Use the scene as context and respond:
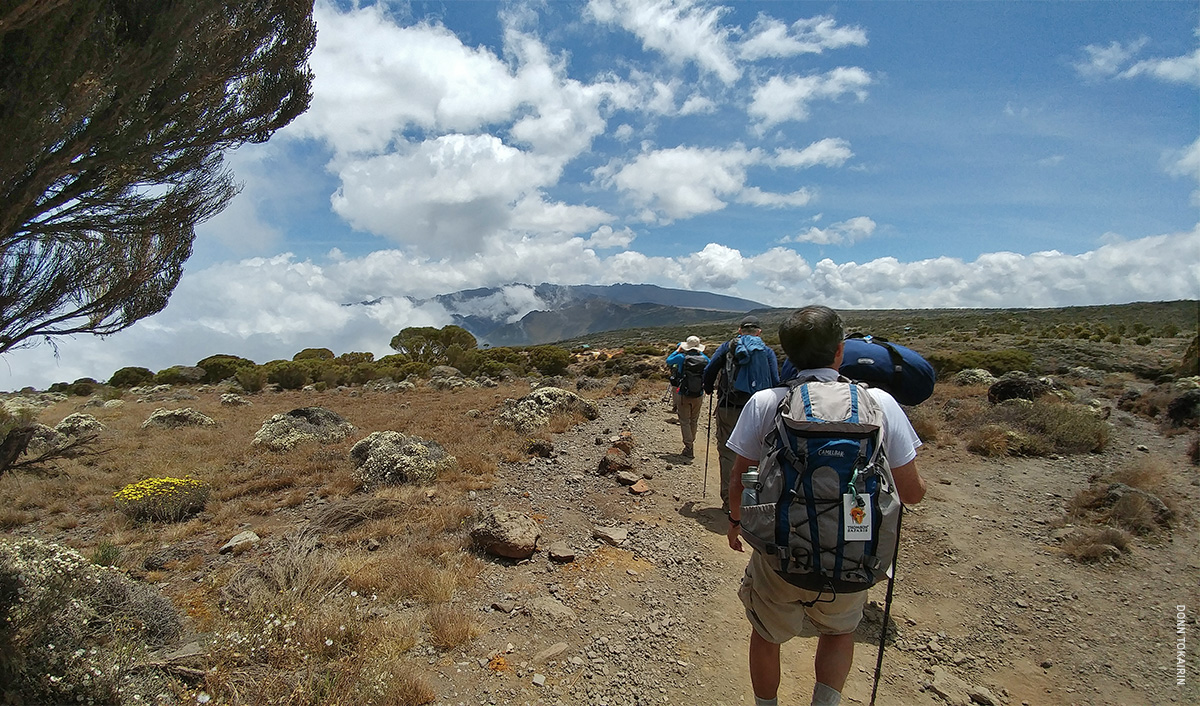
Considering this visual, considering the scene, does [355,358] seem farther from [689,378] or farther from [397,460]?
[689,378]

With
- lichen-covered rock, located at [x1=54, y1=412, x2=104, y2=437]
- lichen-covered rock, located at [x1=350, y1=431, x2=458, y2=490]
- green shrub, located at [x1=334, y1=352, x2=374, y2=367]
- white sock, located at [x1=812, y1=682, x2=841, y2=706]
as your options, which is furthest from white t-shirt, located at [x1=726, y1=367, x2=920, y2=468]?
green shrub, located at [x1=334, y1=352, x2=374, y2=367]

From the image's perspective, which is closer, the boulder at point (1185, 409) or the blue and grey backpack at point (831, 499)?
the blue and grey backpack at point (831, 499)

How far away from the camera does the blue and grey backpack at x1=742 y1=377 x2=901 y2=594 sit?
2.06 m

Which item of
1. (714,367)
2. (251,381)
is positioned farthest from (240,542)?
(251,381)

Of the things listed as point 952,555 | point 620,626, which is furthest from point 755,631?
point 952,555

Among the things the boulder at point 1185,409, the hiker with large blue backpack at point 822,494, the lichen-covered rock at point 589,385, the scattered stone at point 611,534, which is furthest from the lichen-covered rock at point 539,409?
the boulder at point 1185,409

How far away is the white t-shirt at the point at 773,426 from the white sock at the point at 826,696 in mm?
1127

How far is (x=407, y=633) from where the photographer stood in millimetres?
3615

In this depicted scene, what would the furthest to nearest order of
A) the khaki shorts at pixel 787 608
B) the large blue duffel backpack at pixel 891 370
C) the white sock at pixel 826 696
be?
the large blue duffel backpack at pixel 891 370, the white sock at pixel 826 696, the khaki shorts at pixel 787 608

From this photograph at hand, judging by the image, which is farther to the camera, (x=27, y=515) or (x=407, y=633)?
(x=27, y=515)

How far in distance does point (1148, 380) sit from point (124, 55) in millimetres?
25470

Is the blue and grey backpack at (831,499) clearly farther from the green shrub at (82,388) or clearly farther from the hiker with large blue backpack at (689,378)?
the green shrub at (82,388)

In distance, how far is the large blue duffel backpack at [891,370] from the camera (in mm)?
2846

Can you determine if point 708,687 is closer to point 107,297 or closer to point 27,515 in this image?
point 107,297
